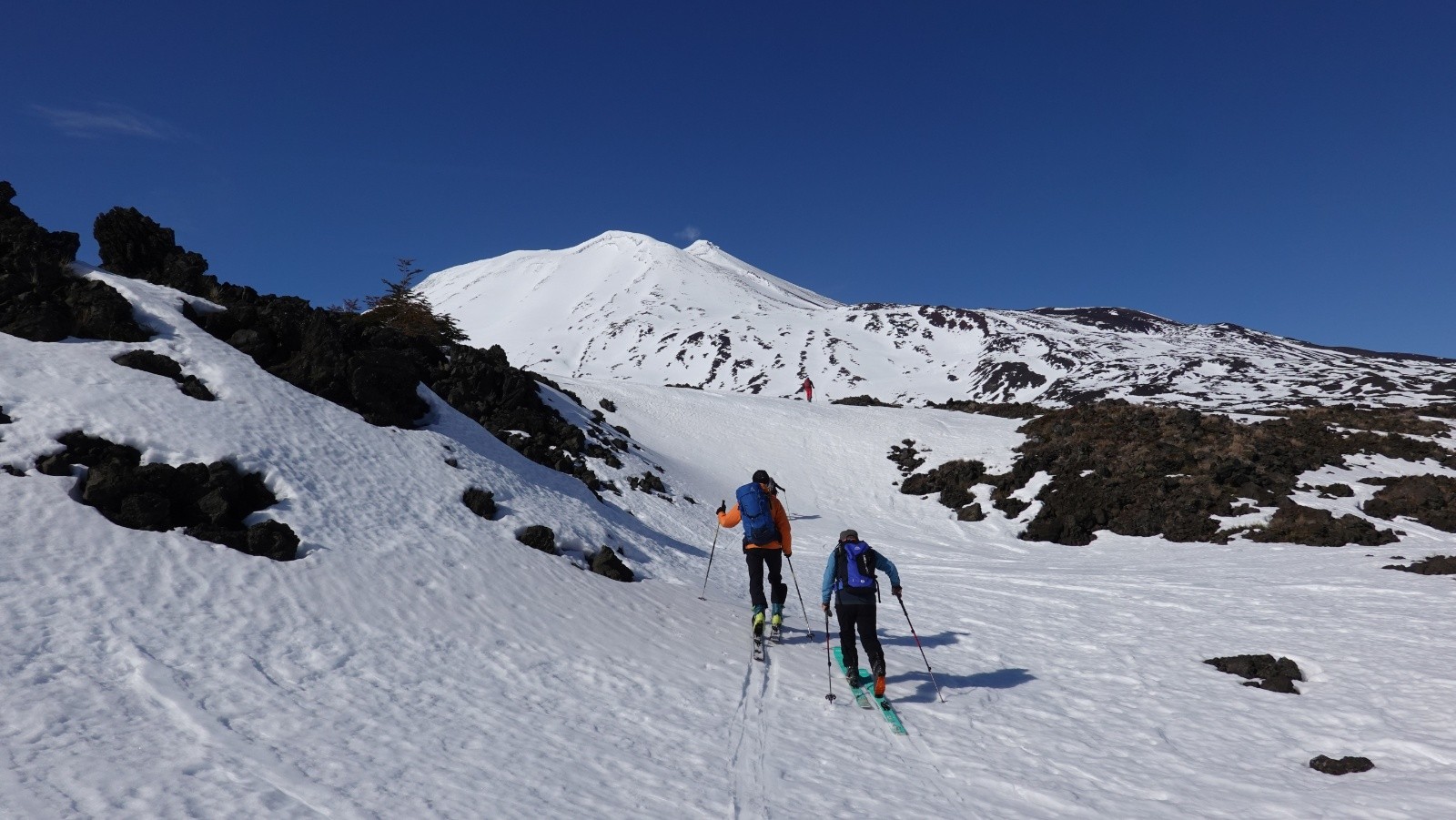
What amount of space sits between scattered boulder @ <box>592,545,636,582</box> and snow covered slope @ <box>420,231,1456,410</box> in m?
58.4

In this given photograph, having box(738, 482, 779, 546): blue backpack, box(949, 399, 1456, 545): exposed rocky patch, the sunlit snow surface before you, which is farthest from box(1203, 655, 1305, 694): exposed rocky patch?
box(949, 399, 1456, 545): exposed rocky patch

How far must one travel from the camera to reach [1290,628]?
1123 centimetres

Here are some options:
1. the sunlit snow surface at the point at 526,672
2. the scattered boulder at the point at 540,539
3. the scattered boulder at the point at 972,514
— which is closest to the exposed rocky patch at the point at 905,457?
the scattered boulder at the point at 972,514

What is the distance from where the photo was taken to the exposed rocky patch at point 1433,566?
548 inches

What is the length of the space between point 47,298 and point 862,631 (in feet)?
48.6

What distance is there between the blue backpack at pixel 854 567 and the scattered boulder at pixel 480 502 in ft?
23.9

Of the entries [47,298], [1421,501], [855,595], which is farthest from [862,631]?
[1421,501]

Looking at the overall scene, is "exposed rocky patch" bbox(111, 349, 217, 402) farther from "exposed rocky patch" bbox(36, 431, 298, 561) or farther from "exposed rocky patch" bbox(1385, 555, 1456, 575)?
"exposed rocky patch" bbox(1385, 555, 1456, 575)

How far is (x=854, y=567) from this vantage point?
8.38 metres

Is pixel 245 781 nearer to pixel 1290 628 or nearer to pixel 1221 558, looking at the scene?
pixel 1290 628

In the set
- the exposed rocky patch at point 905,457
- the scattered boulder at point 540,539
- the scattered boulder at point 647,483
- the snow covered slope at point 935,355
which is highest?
the snow covered slope at point 935,355

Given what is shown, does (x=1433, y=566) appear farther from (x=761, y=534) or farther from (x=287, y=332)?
(x=287, y=332)

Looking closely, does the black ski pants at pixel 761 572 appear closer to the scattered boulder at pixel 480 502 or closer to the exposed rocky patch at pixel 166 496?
the scattered boulder at pixel 480 502

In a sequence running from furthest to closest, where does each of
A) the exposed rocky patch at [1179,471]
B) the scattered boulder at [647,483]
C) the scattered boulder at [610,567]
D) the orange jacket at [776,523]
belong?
the scattered boulder at [647,483] → the exposed rocky patch at [1179,471] → the scattered boulder at [610,567] → the orange jacket at [776,523]
